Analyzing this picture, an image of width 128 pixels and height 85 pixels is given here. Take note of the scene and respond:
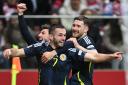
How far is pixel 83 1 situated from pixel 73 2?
0.35 metres

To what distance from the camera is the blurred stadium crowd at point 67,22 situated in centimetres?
1318

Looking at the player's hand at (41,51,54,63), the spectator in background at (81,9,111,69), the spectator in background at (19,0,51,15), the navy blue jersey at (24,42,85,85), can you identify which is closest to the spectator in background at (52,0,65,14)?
the spectator in background at (19,0,51,15)

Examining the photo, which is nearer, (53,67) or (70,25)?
(53,67)

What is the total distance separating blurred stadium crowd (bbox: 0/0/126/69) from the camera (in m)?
13.2

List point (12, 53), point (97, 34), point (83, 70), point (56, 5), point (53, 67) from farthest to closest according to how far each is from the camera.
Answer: point (56, 5) → point (97, 34) → point (83, 70) → point (53, 67) → point (12, 53)

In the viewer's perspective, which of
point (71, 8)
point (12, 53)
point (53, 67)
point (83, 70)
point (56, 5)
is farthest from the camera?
point (56, 5)

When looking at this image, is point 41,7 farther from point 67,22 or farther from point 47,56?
point 47,56

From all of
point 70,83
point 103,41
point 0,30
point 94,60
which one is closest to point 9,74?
point 0,30

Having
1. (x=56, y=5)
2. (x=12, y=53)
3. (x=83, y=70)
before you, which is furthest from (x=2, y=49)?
(x=12, y=53)

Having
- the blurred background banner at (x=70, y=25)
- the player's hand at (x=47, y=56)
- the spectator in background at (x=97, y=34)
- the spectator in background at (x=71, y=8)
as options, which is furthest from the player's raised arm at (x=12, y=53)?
the spectator in background at (x=71, y=8)

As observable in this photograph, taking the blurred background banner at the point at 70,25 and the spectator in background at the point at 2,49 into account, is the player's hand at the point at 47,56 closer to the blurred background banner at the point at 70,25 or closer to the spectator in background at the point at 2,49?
the blurred background banner at the point at 70,25

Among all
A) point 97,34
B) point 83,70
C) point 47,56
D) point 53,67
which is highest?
point 47,56

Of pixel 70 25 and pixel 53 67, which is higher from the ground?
pixel 53 67

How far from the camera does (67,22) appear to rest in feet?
44.0
